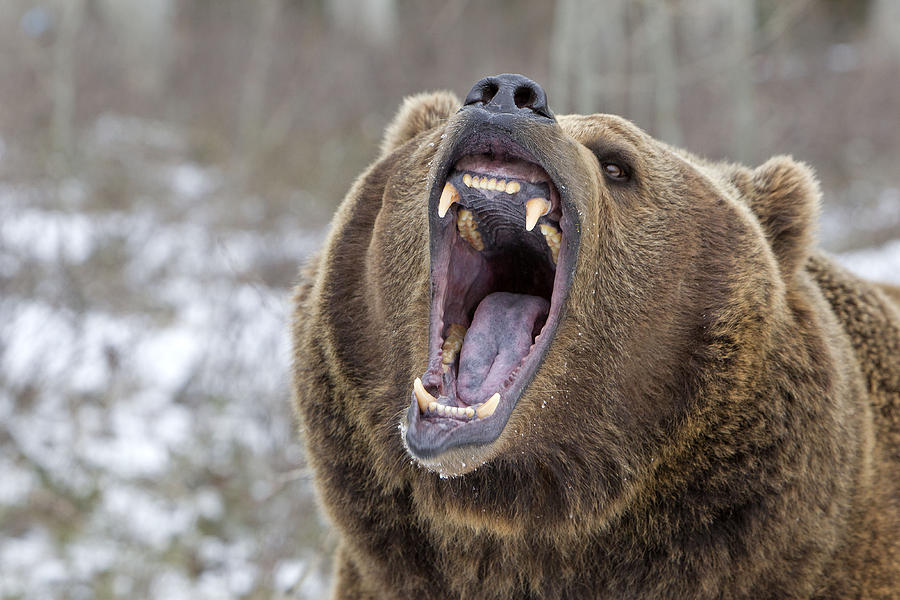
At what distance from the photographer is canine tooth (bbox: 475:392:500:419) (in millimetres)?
2264

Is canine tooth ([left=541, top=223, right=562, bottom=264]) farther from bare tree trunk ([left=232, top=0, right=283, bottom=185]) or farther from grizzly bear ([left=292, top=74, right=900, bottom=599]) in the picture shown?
bare tree trunk ([left=232, top=0, right=283, bottom=185])

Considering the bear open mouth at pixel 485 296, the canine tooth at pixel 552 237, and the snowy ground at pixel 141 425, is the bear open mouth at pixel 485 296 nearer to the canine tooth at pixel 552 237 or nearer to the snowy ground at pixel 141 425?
the canine tooth at pixel 552 237

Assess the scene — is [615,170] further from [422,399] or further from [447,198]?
[422,399]

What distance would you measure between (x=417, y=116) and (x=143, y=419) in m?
4.71

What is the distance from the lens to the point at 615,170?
2746 mm

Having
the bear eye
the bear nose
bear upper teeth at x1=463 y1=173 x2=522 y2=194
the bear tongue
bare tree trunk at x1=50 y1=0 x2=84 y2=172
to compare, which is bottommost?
the bear tongue

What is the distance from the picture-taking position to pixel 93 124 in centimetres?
1385

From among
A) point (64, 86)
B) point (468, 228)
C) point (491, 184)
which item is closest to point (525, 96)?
point (491, 184)

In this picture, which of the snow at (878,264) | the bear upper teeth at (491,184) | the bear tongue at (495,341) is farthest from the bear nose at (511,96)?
the snow at (878,264)

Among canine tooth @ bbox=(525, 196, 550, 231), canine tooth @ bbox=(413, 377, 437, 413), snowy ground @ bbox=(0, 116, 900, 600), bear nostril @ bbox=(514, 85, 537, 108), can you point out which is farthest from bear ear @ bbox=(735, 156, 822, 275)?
snowy ground @ bbox=(0, 116, 900, 600)

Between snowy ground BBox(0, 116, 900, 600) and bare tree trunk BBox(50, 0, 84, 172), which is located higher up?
bare tree trunk BBox(50, 0, 84, 172)

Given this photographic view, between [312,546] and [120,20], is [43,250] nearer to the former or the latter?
[312,546]

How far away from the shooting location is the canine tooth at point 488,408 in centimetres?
226

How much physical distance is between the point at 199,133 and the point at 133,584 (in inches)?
442
